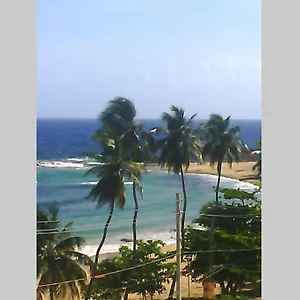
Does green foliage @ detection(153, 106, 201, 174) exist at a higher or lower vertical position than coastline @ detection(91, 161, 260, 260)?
higher

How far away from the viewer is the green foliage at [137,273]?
1989mm

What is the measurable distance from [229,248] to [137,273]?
36 cm

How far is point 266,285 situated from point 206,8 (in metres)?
1.02

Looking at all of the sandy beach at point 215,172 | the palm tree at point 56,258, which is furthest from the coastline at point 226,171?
the palm tree at point 56,258

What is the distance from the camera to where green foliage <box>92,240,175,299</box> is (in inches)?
78.3

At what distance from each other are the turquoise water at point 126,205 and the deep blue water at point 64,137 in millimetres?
57

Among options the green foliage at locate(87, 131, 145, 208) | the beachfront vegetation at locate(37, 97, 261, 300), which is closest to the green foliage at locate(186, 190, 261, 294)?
the beachfront vegetation at locate(37, 97, 261, 300)

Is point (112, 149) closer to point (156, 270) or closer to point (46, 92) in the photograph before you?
point (46, 92)

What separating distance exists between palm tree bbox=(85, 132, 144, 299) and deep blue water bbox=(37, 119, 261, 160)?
49mm

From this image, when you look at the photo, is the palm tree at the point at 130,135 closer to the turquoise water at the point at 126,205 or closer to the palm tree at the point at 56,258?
the turquoise water at the point at 126,205

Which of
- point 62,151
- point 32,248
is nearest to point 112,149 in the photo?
point 62,151

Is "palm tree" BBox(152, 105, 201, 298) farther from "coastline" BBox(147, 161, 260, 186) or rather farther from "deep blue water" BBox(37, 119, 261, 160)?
"deep blue water" BBox(37, 119, 261, 160)

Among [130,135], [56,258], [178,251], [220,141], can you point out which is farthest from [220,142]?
[56,258]

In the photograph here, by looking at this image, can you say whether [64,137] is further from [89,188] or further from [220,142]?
[220,142]
